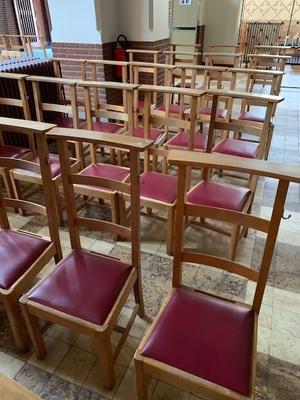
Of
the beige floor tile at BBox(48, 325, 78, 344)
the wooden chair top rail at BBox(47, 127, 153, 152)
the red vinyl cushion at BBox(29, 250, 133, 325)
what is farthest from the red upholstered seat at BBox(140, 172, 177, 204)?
the beige floor tile at BBox(48, 325, 78, 344)

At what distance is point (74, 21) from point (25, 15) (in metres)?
6.63

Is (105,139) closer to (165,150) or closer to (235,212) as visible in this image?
(235,212)

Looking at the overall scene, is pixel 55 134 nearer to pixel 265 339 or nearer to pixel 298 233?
pixel 265 339

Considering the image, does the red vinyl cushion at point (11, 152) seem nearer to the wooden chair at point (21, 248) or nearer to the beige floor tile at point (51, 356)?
the wooden chair at point (21, 248)

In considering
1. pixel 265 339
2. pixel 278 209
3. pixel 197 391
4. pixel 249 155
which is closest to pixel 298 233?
pixel 249 155

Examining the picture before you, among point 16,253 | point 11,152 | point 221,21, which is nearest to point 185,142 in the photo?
point 11,152

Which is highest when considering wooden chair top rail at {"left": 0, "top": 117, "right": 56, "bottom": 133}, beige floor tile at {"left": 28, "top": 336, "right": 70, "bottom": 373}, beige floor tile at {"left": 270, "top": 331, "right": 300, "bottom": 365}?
wooden chair top rail at {"left": 0, "top": 117, "right": 56, "bottom": 133}

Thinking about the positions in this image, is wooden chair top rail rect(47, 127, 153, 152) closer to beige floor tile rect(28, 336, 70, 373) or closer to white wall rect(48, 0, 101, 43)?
beige floor tile rect(28, 336, 70, 373)

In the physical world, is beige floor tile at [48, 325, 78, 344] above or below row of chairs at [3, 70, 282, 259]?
below

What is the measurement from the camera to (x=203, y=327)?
1.09 meters

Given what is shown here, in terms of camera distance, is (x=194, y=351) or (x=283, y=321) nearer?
(x=194, y=351)

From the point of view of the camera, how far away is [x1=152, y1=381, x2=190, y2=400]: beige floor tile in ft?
4.23

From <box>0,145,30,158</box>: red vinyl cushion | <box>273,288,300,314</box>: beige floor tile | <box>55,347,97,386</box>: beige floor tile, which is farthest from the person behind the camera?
<box>0,145,30,158</box>: red vinyl cushion

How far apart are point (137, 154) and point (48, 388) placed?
1050mm
